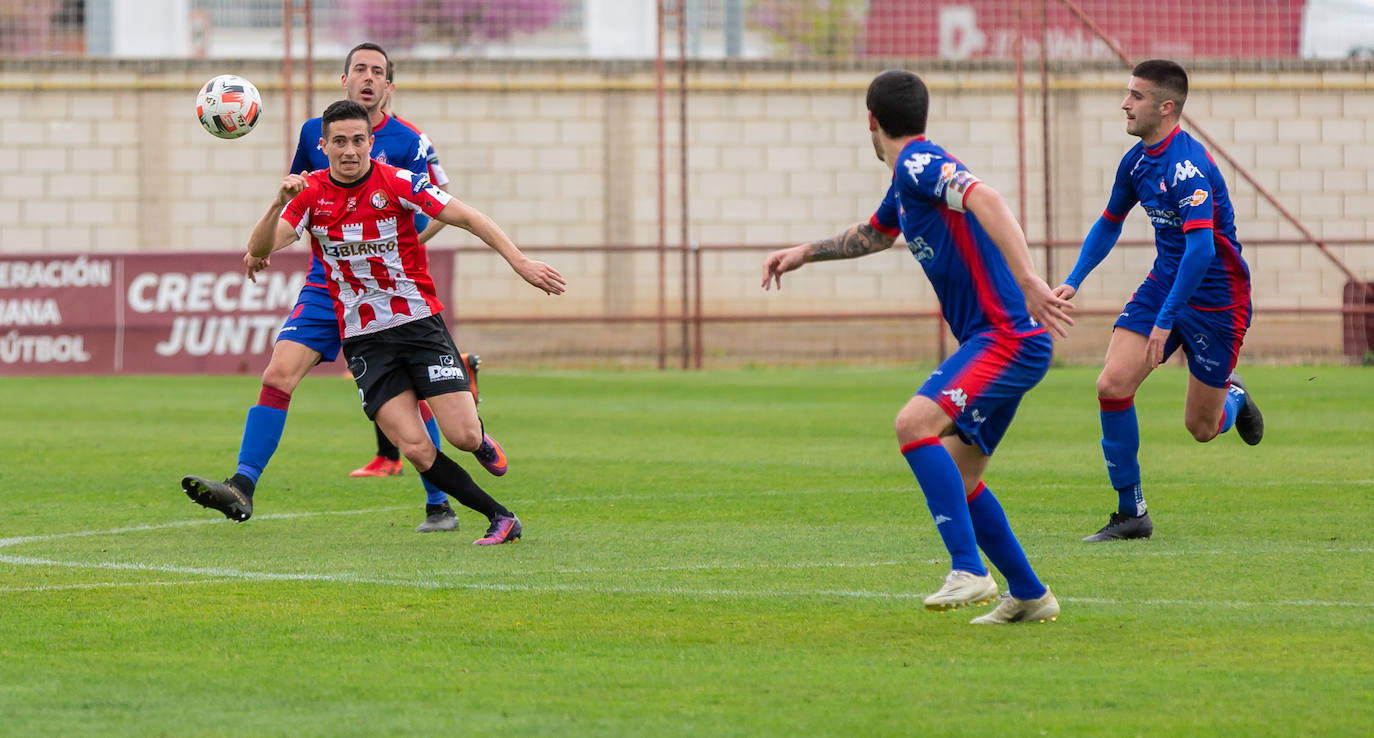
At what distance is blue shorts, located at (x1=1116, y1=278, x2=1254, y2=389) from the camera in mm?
8094

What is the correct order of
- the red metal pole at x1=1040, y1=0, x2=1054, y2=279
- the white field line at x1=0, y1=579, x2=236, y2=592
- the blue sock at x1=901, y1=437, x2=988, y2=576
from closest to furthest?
the blue sock at x1=901, y1=437, x2=988, y2=576 < the white field line at x1=0, y1=579, x2=236, y2=592 < the red metal pole at x1=1040, y1=0, x2=1054, y2=279

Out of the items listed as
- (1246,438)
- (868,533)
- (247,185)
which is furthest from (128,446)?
(247,185)

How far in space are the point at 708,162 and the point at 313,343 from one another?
678 inches

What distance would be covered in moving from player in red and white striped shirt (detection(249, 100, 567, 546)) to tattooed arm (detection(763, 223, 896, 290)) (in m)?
2.00

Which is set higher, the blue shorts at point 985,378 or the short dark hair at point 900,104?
the short dark hair at point 900,104

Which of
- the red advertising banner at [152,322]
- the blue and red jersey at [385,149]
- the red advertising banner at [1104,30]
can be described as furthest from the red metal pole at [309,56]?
the blue and red jersey at [385,149]

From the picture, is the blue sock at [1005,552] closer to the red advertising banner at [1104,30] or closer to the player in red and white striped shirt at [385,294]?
the player in red and white striped shirt at [385,294]

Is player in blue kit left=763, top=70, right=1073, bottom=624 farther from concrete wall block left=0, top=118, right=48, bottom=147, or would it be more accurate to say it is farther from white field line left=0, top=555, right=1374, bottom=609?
concrete wall block left=0, top=118, right=48, bottom=147

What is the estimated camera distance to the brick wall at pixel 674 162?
81.2 feet

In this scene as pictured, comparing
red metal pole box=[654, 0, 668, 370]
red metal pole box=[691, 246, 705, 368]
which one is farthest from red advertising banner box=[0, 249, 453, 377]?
red metal pole box=[691, 246, 705, 368]

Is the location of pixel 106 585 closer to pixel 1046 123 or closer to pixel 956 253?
pixel 956 253

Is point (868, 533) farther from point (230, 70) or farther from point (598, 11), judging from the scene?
point (598, 11)

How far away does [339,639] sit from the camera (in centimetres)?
548

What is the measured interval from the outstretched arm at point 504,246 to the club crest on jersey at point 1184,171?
8.79 feet
